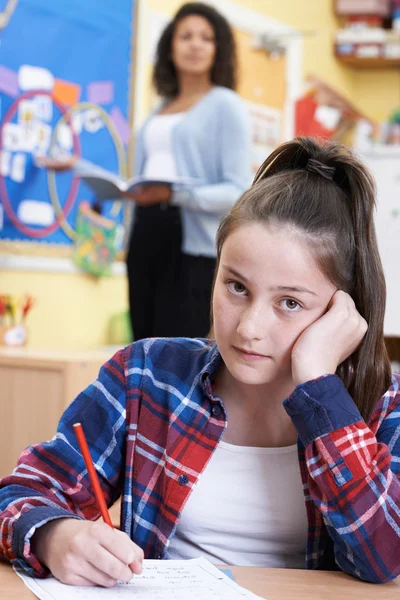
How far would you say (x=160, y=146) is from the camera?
2.66m

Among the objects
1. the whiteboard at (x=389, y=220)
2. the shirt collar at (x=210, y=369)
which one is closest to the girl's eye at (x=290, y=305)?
the shirt collar at (x=210, y=369)

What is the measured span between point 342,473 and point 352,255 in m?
0.25

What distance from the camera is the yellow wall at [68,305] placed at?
3.33 meters

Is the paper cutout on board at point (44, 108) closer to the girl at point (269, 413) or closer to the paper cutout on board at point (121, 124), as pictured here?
the paper cutout on board at point (121, 124)

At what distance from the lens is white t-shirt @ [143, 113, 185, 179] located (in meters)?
2.62

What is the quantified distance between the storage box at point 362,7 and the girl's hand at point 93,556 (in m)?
4.97

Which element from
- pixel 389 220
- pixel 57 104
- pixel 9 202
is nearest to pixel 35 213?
pixel 9 202

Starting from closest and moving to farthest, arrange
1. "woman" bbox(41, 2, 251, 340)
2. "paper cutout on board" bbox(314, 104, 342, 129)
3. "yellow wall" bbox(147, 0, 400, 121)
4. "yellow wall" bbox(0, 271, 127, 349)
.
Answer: "woman" bbox(41, 2, 251, 340), "yellow wall" bbox(0, 271, 127, 349), "yellow wall" bbox(147, 0, 400, 121), "paper cutout on board" bbox(314, 104, 342, 129)

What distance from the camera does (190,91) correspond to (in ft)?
8.82

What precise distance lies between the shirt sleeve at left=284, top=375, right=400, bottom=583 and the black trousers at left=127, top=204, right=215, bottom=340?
155 cm

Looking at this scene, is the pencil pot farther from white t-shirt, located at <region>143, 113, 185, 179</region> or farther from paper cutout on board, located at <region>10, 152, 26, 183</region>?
white t-shirt, located at <region>143, 113, 185, 179</region>

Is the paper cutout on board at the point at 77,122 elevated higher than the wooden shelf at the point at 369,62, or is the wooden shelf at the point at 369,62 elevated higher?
the wooden shelf at the point at 369,62

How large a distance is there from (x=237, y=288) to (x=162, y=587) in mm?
317

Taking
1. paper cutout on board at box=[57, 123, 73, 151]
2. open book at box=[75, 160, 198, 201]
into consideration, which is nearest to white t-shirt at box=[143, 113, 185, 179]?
open book at box=[75, 160, 198, 201]
